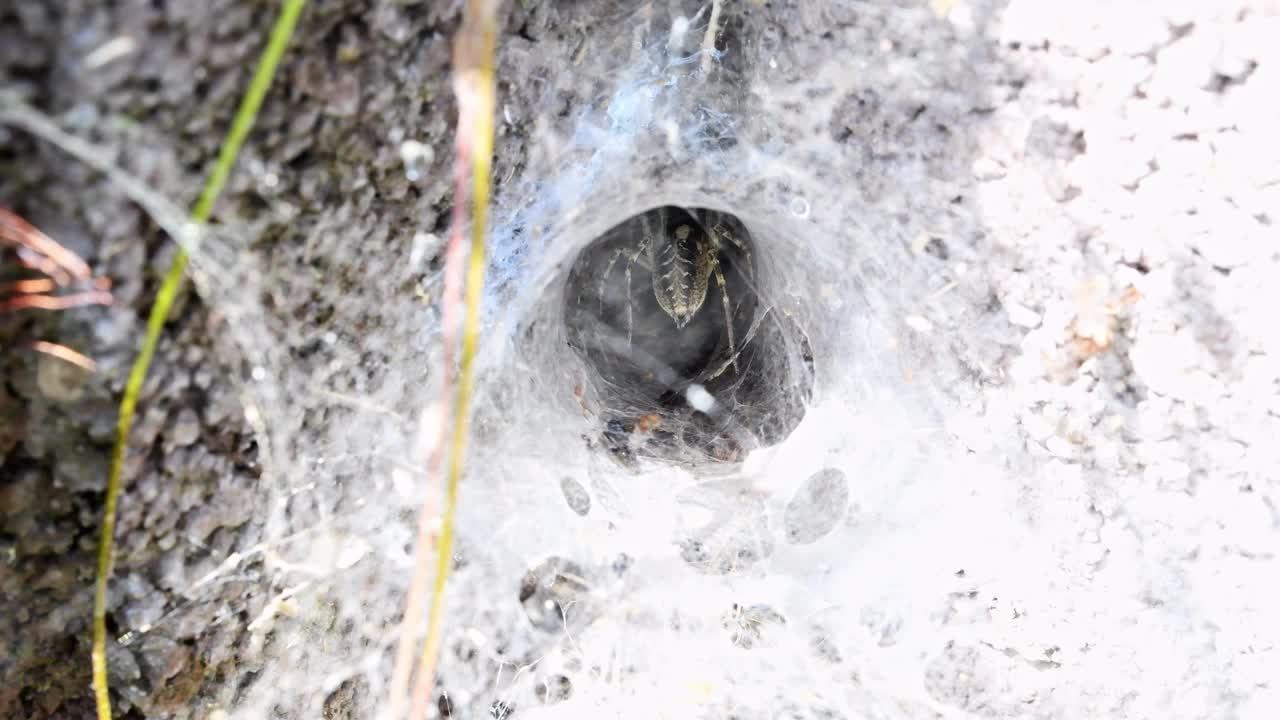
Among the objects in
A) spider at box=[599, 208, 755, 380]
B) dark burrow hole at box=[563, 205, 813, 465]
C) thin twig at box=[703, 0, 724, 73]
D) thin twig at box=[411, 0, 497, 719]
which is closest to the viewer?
thin twig at box=[411, 0, 497, 719]

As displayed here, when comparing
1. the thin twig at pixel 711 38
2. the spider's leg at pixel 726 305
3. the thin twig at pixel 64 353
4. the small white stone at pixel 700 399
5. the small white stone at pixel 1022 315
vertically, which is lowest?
the thin twig at pixel 64 353

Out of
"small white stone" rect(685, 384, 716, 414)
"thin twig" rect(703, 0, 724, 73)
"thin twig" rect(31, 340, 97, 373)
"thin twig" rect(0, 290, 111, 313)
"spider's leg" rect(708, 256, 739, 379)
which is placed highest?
"thin twig" rect(703, 0, 724, 73)

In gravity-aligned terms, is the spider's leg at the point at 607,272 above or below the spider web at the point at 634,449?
above

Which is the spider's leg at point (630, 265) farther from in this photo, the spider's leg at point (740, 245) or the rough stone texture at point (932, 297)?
the rough stone texture at point (932, 297)

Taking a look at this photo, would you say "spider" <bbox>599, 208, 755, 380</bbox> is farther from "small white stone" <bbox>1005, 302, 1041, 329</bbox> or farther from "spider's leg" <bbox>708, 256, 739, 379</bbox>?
"small white stone" <bbox>1005, 302, 1041, 329</bbox>

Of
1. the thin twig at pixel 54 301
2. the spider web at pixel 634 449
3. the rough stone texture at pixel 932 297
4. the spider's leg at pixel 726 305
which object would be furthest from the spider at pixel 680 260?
the thin twig at pixel 54 301

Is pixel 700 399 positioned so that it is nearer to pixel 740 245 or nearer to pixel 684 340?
pixel 684 340

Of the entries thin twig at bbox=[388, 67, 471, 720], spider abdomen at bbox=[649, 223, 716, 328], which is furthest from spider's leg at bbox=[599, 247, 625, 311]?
thin twig at bbox=[388, 67, 471, 720]

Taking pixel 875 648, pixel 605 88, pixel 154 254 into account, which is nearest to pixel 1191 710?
pixel 875 648
